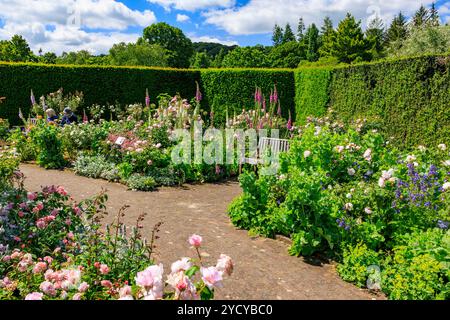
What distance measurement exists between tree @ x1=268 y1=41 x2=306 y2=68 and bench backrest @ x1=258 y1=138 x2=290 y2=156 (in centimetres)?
4728

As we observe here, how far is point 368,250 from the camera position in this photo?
3861 millimetres

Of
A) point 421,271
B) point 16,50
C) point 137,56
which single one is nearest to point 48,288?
point 421,271

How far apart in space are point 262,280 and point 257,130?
643cm

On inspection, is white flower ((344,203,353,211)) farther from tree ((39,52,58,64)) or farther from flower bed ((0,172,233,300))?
tree ((39,52,58,64))

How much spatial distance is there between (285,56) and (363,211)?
5462cm

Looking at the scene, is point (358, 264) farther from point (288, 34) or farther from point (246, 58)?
point (288, 34)

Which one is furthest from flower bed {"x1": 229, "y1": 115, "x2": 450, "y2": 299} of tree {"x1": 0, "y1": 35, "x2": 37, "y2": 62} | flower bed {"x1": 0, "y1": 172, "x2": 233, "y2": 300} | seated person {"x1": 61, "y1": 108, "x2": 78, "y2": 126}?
tree {"x1": 0, "y1": 35, "x2": 37, "y2": 62}

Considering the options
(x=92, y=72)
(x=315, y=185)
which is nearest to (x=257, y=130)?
(x=315, y=185)

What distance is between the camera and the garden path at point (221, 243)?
3523 mm

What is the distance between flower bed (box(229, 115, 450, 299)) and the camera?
3.44m

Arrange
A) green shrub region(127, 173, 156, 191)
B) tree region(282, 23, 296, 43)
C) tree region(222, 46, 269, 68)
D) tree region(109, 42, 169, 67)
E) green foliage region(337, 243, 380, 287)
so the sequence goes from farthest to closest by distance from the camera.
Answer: tree region(282, 23, 296, 43) → tree region(222, 46, 269, 68) → tree region(109, 42, 169, 67) → green shrub region(127, 173, 156, 191) → green foliage region(337, 243, 380, 287)

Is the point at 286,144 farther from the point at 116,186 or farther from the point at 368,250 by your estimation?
the point at 368,250

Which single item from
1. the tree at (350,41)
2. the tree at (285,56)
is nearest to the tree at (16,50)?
the tree at (285,56)

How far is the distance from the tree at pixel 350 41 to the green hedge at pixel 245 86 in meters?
28.7
